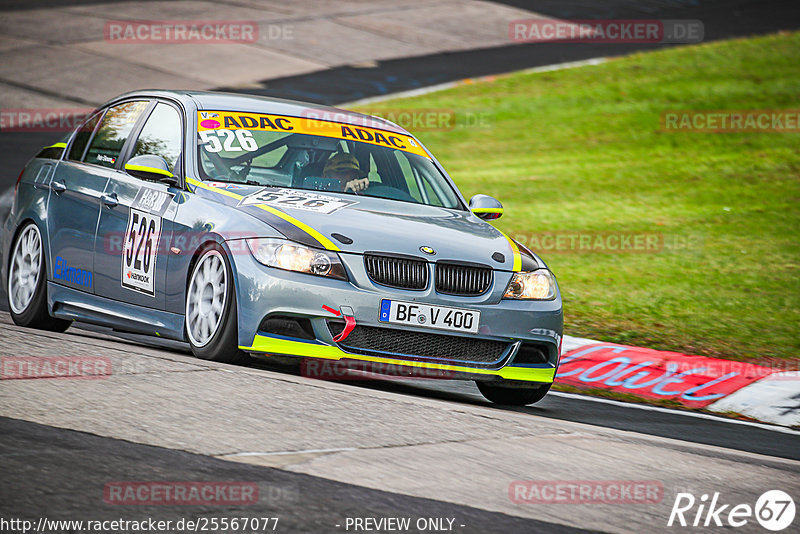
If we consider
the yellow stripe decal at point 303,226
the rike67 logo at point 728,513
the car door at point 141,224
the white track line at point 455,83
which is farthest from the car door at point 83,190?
the white track line at point 455,83

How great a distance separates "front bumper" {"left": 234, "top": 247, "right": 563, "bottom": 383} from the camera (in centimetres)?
654

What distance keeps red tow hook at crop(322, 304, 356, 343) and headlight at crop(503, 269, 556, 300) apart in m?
0.95

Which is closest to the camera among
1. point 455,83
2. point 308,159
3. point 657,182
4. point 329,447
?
point 329,447

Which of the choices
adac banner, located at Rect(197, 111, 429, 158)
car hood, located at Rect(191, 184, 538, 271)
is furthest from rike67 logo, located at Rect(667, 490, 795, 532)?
adac banner, located at Rect(197, 111, 429, 158)

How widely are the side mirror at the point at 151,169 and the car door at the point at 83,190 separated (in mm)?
647

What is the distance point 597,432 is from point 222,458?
7.37 feet

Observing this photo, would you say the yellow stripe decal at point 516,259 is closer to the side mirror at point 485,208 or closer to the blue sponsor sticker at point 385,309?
the side mirror at point 485,208

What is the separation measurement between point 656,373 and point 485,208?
1.83 metres

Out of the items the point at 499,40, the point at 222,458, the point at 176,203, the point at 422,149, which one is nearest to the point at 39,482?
the point at 222,458

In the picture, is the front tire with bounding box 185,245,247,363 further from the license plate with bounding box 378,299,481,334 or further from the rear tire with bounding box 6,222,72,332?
the rear tire with bounding box 6,222,72,332

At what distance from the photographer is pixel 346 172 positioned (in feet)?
25.9

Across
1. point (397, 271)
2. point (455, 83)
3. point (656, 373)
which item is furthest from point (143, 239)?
point (455, 83)

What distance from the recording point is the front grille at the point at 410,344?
6.60 meters

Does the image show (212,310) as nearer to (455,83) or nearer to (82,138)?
(82,138)
